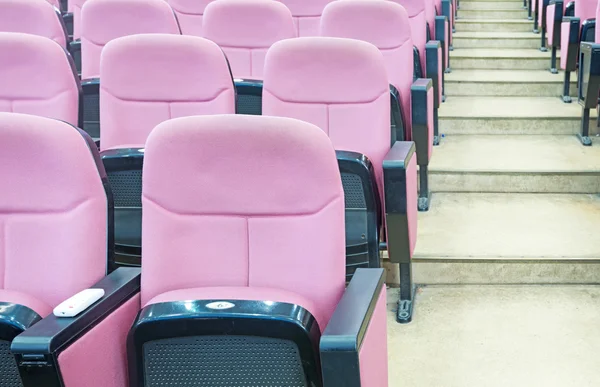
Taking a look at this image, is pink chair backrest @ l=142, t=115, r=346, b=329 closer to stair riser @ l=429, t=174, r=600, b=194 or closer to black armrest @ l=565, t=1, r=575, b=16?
stair riser @ l=429, t=174, r=600, b=194

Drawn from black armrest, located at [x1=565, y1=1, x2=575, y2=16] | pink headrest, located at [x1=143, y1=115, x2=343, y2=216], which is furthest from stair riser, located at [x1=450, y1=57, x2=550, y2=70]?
pink headrest, located at [x1=143, y1=115, x2=343, y2=216]

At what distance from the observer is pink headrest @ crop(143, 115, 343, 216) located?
47cm

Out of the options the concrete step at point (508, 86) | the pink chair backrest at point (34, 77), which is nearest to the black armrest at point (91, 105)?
the pink chair backrest at point (34, 77)

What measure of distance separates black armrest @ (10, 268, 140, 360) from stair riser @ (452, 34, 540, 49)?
1500mm

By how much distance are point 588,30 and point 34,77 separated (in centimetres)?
107

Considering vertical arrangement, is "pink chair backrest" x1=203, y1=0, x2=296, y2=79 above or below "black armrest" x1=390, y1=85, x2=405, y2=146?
above

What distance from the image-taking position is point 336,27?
0.98 metres

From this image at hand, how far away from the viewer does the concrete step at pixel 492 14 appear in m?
2.07

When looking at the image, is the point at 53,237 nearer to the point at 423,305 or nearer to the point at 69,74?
the point at 69,74

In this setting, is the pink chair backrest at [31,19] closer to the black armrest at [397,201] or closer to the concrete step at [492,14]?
the black armrest at [397,201]

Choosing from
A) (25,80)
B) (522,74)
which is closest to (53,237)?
(25,80)

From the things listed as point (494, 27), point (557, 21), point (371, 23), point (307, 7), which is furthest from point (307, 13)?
point (494, 27)

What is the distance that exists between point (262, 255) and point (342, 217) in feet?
0.21

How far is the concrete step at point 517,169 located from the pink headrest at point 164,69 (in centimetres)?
43
